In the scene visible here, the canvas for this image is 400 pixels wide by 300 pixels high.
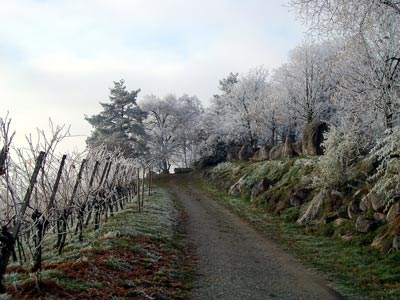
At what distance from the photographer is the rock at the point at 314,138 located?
25.3 m

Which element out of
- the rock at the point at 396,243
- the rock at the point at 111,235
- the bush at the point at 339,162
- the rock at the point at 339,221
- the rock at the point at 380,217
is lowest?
the rock at the point at 396,243

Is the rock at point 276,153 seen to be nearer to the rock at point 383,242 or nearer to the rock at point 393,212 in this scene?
the rock at point 393,212

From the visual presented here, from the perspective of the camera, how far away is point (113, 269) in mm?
9070

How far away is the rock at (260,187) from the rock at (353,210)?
974 centimetres

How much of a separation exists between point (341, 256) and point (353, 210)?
3.02 metres

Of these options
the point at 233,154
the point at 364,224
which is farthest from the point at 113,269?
the point at 233,154

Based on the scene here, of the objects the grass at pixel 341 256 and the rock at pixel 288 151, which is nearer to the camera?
the grass at pixel 341 256

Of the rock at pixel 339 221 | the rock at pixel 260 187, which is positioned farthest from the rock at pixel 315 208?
the rock at pixel 260 187

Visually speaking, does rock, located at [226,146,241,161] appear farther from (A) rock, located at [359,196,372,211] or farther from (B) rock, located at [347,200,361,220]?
(A) rock, located at [359,196,372,211]

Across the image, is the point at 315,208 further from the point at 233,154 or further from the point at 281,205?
the point at 233,154

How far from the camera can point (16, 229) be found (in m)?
7.12

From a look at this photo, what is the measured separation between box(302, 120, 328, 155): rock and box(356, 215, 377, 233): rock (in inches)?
468

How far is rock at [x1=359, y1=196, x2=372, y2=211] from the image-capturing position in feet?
45.6

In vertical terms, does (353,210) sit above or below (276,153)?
below
